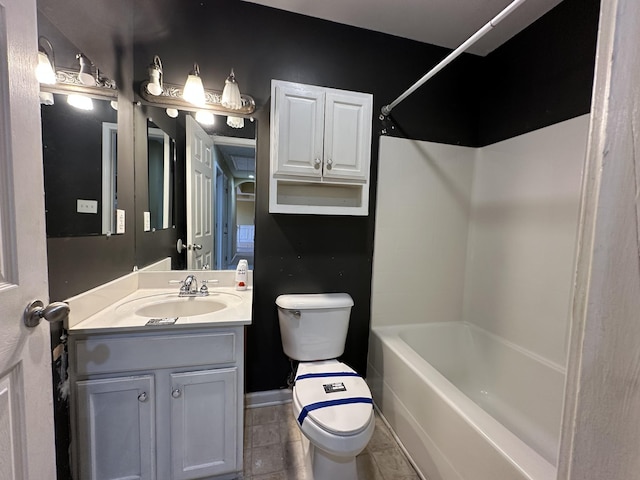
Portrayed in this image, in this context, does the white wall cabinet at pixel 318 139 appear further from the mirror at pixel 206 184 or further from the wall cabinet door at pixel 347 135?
the mirror at pixel 206 184

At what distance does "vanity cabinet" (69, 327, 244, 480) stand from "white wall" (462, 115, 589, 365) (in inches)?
66.6

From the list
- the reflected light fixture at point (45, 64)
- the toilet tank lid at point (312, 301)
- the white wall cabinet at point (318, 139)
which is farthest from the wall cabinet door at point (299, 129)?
the reflected light fixture at point (45, 64)

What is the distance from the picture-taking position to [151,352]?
1095 millimetres

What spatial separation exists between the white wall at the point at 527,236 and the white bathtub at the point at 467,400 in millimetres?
159

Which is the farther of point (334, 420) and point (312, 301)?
point (312, 301)

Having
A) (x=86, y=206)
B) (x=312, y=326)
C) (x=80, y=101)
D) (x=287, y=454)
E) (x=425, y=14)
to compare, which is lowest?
(x=287, y=454)

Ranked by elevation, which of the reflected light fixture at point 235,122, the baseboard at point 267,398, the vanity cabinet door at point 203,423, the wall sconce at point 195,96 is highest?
the wall sconce at point 195,96

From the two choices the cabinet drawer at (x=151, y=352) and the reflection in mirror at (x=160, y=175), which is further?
the reflection in mirror at (x=160, y=175)

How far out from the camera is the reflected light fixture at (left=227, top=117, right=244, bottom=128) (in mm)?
1603

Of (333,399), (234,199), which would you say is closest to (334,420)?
(333,399)

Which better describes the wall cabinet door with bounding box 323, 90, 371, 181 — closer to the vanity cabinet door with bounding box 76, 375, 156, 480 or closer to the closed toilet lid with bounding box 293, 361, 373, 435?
the closed toilet lid with bounding box 293, 361, 373, 435

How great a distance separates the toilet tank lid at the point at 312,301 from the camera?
1.57 metres

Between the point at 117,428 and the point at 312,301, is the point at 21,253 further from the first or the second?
the point at 312,301

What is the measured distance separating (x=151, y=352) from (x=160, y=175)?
0.99m
